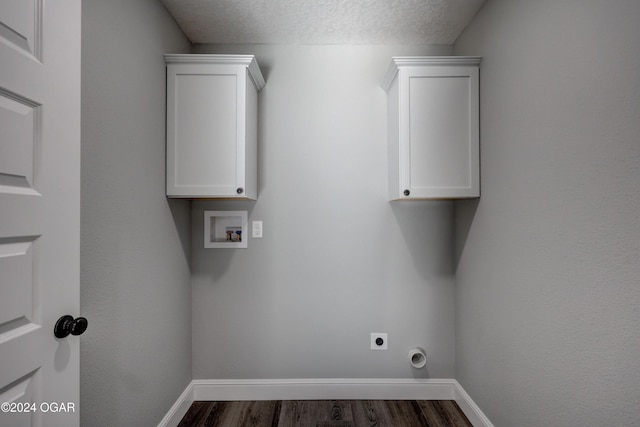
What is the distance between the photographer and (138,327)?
1.60 metres

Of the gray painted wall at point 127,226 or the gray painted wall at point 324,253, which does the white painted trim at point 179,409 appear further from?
the gray painted wall at point 324,253

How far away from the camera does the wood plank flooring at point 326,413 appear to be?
6.54 feet

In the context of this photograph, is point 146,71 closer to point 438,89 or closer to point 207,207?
point 207,207

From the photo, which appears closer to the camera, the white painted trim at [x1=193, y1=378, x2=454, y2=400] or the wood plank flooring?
the wood plank flooring

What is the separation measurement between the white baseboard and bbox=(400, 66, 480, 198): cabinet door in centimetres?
133

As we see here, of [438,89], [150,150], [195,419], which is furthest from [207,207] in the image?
[438,89]

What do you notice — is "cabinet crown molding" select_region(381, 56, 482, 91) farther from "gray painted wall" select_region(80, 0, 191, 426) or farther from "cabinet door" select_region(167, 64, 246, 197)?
"gray painted wall" select_region(80, 0, 191, 426)

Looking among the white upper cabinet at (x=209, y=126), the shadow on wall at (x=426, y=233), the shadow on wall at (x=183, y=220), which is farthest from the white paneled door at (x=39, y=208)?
the shadow on wall at (x=426, y=233)

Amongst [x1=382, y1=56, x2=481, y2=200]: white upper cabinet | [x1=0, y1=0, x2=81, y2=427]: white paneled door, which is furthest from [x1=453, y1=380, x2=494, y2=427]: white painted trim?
[x1=0, y1=0, x2=81, y2=427]: white paneled door

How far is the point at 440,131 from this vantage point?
6.42ft

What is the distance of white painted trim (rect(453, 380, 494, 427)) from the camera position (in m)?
1.86

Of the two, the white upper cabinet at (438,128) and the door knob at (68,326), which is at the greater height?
the white upper cabinet at (438,128)

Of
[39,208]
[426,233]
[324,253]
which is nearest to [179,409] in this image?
[324,253]

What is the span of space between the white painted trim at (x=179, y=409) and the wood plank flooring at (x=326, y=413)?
4 cm
